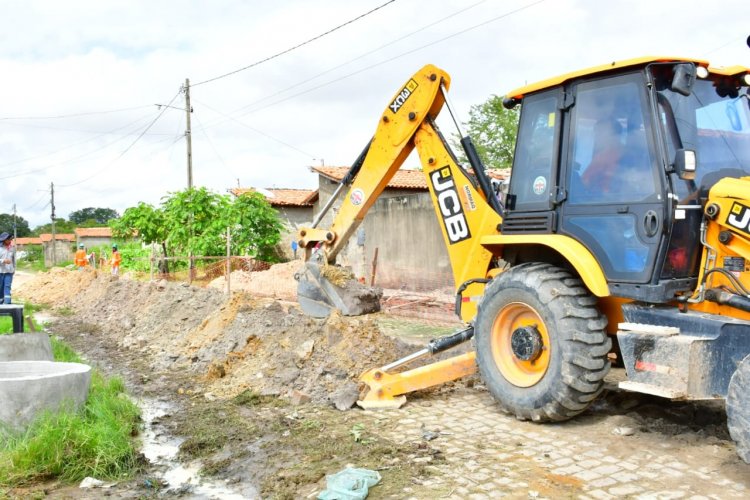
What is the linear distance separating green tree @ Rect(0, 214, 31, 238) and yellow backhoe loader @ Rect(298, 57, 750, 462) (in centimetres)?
9205

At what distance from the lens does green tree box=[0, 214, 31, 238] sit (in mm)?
87375

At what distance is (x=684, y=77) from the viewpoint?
4645 mm

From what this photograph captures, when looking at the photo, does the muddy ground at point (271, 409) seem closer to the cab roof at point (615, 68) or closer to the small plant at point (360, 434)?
the small plant at point (360, 434)

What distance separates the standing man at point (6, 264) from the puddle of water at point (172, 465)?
806 centimetres

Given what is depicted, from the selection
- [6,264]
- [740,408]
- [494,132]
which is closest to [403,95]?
[740,408]

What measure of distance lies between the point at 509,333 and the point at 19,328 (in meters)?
5.62

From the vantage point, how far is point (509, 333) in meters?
5.69

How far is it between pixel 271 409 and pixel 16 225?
3725 inches

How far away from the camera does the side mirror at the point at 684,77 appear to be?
464 centimetres

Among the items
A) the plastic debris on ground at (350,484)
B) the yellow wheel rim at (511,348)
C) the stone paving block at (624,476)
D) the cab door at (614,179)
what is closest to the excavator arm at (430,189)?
the yellow wheel rim at (511,348)

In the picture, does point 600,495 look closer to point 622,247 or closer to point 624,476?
point 624,476

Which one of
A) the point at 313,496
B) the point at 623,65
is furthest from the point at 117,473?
the point at 623,65

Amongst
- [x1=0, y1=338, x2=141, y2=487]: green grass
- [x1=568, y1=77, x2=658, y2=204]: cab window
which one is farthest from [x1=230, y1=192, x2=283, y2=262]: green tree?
[x1=568, y1=77, x2=658, y2=204]: cab window

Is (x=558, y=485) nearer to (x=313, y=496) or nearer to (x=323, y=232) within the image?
(x=313, y=496)
